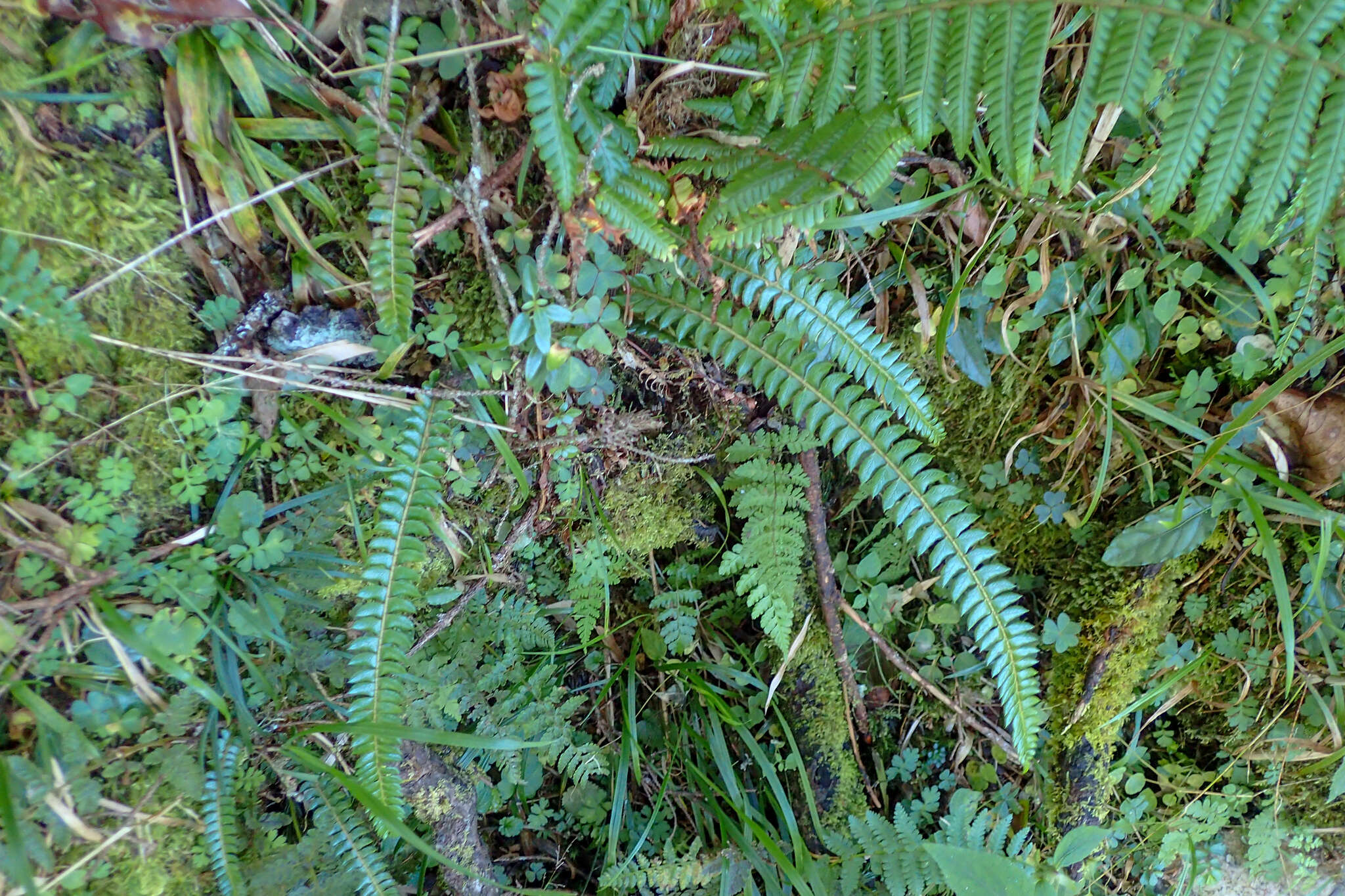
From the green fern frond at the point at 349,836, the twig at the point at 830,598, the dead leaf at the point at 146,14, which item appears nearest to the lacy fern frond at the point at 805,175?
the twig at the point at 830,598

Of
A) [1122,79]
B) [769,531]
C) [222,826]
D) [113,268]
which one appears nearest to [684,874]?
[769,531]

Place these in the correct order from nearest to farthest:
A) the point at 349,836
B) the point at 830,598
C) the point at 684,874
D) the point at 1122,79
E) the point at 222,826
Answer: the point at 1122,79
the point at 222,826
the point at 349,836
the point at 684,874
the point at 830,598

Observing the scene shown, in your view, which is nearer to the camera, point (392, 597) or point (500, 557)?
point (392, 597)

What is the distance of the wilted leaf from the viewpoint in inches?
92.7

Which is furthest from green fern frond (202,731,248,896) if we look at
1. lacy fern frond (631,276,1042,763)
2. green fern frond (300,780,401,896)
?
lacy fern frond (631,276,1042,763)

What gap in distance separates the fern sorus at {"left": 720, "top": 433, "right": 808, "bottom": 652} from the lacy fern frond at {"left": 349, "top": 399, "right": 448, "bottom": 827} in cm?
101

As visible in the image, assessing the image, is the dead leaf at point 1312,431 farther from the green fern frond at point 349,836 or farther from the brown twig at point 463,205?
the green fern frond at point 349,836

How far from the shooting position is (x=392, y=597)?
1.87m

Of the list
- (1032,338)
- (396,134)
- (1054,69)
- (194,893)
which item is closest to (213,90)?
(396,134)

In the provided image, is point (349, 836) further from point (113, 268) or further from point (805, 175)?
point (805, 175)

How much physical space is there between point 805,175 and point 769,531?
3.83 feet

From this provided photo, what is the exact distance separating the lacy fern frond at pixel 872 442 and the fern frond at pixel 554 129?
1.48 ft

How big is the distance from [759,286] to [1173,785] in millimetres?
2553

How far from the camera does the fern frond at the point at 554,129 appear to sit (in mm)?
1573
